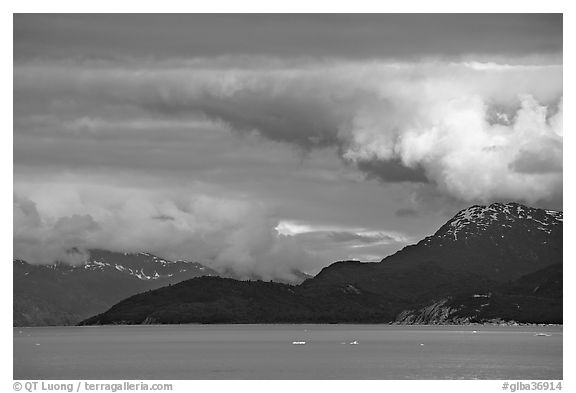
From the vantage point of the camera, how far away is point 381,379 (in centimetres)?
19438
